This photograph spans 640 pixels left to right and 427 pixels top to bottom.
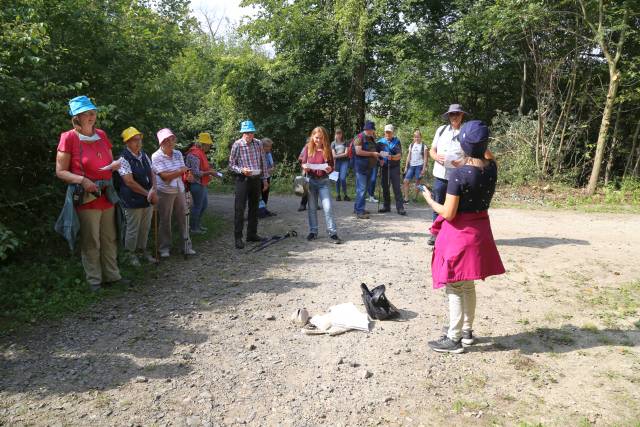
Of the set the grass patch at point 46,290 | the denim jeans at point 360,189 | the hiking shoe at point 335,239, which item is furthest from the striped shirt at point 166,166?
the denim jeans at point 360,189

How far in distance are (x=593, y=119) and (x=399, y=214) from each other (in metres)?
9.33

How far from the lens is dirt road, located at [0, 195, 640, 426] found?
10.7 ft

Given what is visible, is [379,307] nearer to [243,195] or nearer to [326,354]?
[326,354]

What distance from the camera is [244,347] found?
4188mm

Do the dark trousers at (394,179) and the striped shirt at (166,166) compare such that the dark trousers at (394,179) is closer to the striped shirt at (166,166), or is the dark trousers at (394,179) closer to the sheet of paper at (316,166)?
the sheet of paper at (316,166)

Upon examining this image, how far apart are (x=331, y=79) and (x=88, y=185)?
47.7ft

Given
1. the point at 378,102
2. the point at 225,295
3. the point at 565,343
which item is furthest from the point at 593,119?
the point at 225,295

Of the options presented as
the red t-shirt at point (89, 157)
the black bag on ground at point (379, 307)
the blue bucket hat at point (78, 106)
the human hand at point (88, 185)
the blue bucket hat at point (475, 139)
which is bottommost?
the black bag on ground at point (379, 307)

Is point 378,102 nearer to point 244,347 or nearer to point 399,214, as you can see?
point 399,214

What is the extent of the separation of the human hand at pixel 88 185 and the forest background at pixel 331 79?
85cm

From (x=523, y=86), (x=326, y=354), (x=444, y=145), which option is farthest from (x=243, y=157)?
(x=523, y=86)

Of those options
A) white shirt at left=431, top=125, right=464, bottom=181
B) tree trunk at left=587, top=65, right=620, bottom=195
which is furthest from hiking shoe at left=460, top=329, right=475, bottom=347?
tree trunk at left=587, top=65, right=620, bottom=195

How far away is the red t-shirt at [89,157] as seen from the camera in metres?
4.77

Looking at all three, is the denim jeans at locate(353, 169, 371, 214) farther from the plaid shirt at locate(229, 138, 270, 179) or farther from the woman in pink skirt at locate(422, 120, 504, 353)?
the woman in pink skirt at locate(422, 120, 504, 353)
